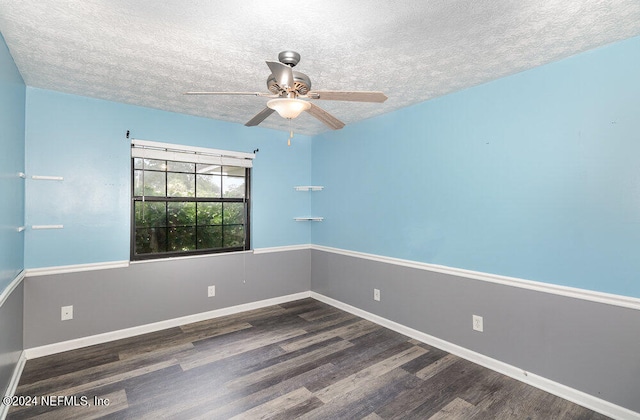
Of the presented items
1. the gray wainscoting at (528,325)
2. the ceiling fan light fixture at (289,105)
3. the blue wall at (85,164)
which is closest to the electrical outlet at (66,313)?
the blue wall at (85,164)

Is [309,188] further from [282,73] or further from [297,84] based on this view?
[282,73]

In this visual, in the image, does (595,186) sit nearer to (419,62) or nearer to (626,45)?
(626,45)

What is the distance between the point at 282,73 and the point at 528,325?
8.47 ft

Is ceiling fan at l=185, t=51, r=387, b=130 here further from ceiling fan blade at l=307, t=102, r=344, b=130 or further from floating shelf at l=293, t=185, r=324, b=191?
floating shelf at l=293, t=185, r=324, b=191

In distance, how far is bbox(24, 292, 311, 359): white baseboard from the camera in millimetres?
2805

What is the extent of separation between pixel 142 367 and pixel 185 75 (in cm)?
246

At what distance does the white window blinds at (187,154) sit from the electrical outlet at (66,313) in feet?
5.23

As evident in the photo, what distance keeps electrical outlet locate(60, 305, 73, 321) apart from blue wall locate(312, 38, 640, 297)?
3168 millimetres

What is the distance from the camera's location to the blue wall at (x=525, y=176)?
2.02 m

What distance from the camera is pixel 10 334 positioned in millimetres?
2236

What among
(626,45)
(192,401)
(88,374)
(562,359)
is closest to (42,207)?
(88,374)

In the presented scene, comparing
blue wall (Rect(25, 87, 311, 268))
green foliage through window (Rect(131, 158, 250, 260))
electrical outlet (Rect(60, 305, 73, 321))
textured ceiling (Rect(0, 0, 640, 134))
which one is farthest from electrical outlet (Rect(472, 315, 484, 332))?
electrical outlet (Rect(60, 305, 73, 321))

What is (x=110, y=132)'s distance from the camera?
312 centimetres

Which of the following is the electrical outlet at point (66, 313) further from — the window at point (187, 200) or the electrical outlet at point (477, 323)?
the electrical outlet at point (477, 323)
